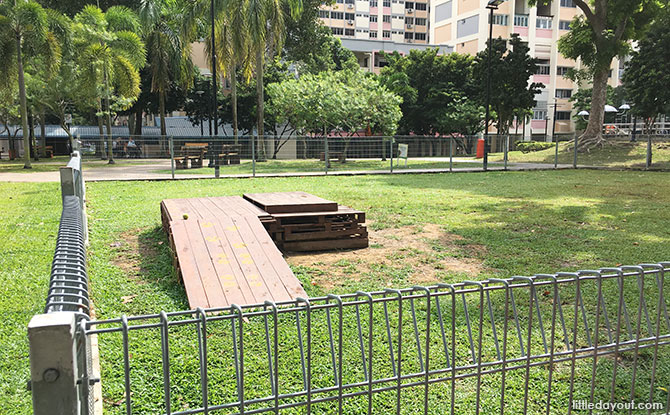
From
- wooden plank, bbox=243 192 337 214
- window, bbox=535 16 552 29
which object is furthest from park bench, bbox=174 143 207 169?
window, bbox=535 16 552 29

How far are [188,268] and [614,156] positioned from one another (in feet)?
88.8

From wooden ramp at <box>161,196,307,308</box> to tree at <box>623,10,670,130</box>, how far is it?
3901 centimetres

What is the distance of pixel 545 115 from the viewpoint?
67.7 m

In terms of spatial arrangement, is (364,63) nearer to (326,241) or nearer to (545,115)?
(545,115)

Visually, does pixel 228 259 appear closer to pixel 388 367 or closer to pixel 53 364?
pixel 388 367

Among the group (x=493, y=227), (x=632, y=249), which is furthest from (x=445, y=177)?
(x=632, y=249)

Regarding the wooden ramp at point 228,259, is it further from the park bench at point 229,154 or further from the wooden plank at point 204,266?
the park bench at point 229,154

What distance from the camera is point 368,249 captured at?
816 centimetres

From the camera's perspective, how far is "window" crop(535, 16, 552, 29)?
209 feet

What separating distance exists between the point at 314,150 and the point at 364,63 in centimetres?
4529

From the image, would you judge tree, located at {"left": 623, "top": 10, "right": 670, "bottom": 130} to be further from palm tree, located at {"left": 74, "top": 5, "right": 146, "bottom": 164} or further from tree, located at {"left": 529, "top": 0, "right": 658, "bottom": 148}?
palm tree, located at {"left": 74, "top": 5, "right": 146, "bottom": 164}

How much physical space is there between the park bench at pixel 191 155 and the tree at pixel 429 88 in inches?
960

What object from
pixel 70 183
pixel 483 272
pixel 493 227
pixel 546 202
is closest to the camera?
pixel 483 272

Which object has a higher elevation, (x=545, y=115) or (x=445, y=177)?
(x=545, y=115)
